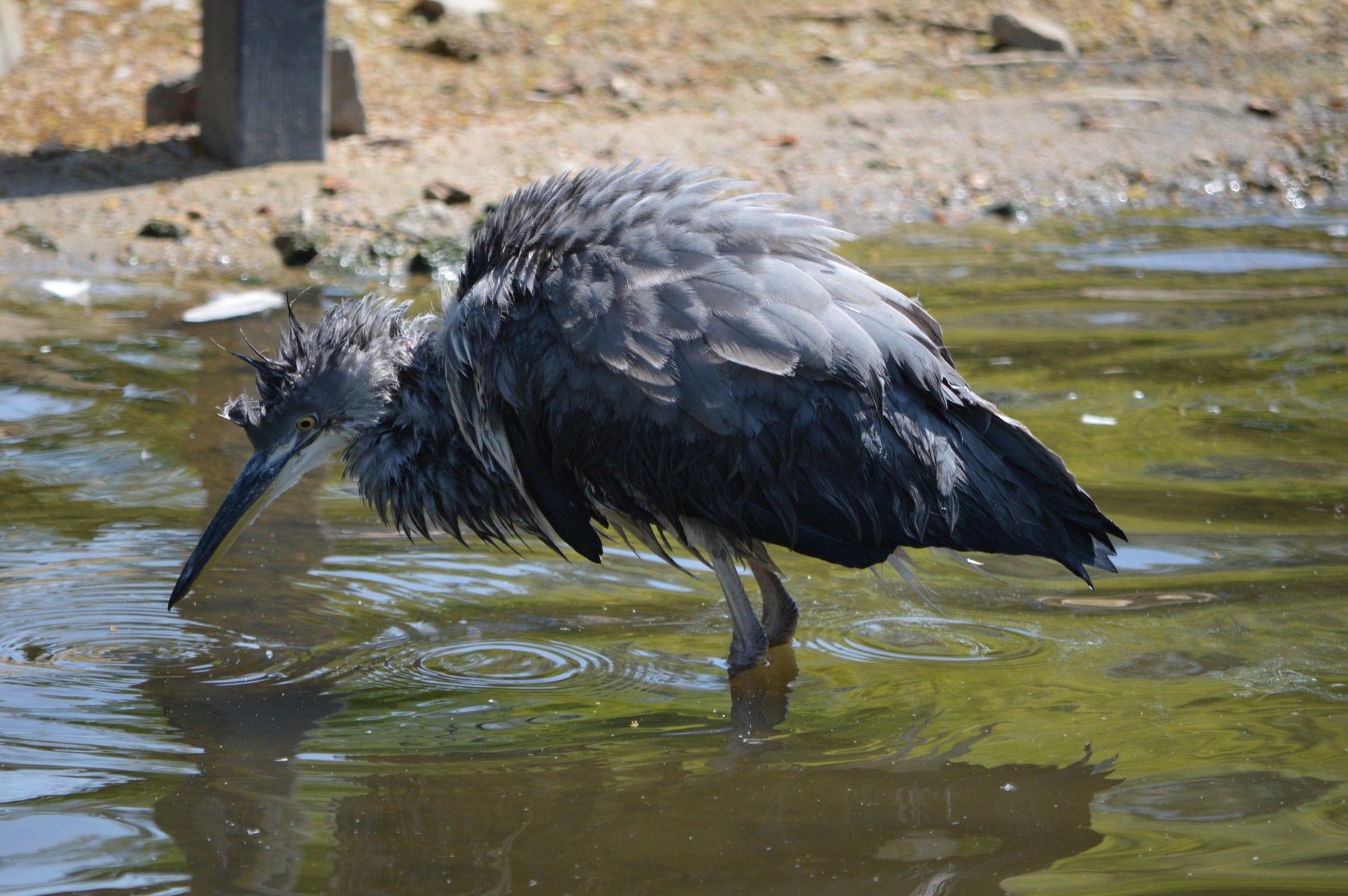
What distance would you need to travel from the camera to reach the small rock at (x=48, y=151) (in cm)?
1005

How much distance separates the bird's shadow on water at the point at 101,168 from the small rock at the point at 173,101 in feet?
1.01

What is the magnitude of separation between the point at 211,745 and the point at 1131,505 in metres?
3.69

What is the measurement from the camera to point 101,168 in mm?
10086

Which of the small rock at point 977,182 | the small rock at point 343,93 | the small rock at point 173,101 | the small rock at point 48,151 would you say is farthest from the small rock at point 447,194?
the small rock at point 977,182

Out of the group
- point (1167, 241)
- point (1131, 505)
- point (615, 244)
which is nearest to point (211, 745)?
point (615, 244)

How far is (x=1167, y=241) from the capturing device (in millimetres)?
9891

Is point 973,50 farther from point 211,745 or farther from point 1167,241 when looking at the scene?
point 211,745

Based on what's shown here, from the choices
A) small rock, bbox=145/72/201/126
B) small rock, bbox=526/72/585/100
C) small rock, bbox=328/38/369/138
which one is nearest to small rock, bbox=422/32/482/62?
small rock, bbox=526/72/585/100

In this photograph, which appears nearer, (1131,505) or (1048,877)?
(1048,877)

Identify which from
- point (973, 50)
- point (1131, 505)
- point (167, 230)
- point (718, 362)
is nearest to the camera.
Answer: point (718, 362)

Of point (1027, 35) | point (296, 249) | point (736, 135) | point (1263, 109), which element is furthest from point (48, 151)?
point (1263, 109)

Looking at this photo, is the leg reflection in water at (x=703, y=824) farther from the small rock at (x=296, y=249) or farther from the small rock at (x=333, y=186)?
the small rock at (x=333, y=186)

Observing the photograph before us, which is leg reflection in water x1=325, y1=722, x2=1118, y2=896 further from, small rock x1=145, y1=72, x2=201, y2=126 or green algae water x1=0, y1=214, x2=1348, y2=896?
small rock x1=145, y1=72, x2=201, y2=126

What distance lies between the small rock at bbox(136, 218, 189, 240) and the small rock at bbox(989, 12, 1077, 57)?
7.82 meters
